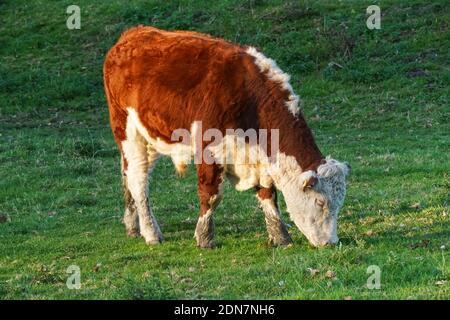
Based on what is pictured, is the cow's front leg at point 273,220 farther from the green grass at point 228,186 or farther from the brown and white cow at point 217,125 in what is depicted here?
the green grass at point 228,186

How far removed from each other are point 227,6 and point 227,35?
1971mm

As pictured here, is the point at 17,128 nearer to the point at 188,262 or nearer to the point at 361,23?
the point at 361,23

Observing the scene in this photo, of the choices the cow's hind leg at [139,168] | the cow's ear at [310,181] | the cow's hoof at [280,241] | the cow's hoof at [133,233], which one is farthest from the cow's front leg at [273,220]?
the cow's hoof at [133,233]

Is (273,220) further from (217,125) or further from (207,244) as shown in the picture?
(217,125)

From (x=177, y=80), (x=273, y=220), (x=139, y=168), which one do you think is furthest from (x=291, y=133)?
(x=139, y=168)

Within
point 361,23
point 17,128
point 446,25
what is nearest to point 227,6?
point 361,23

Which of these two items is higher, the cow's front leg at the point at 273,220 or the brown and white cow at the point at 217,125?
the brown and white cow at the point at 217,125

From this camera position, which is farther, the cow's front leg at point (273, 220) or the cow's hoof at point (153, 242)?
the cow's hoof at point (153, 242)

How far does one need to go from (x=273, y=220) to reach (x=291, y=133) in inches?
43.3

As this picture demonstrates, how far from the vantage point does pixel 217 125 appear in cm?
1016

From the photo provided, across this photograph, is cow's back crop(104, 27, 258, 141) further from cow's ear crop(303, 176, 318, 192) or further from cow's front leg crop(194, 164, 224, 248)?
cow's ear crop(303, 176, 318, 192)

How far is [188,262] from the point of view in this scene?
9789 mm

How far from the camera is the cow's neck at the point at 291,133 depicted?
392 inches

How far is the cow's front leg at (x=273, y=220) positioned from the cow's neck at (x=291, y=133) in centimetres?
73
